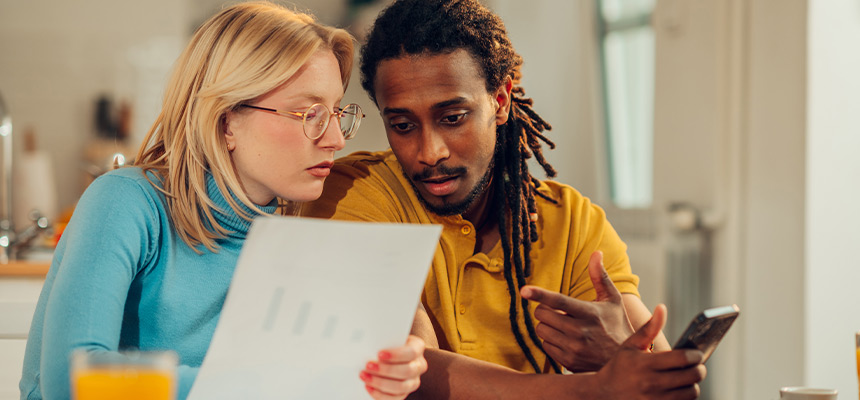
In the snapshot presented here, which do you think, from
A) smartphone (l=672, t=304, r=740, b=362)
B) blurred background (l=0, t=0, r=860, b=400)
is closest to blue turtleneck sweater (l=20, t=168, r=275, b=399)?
smartphone (l=672, t=304, r=740, b=362)

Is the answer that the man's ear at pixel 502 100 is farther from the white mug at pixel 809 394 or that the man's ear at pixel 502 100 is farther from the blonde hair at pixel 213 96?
the white mug at pixel 809 394

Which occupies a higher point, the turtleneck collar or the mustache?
the mustache

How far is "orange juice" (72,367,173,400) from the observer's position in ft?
2.12

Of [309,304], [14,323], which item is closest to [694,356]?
[309,304]

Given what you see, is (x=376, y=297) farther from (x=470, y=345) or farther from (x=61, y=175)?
(x=61, y=175)

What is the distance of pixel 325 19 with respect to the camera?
5.30 m

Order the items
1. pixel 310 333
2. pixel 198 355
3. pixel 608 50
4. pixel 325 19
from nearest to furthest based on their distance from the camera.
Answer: pixel 310 333
pixel 198 355
pixel 608 50
pixel 325 19

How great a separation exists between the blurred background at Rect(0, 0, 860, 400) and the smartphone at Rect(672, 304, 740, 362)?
1.37 metres

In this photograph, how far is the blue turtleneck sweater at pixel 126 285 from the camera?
3.26 ft

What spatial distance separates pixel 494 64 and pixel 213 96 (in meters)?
0.53

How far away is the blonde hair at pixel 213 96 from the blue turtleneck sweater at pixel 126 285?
1.0 inches

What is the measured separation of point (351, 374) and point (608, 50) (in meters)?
3.36

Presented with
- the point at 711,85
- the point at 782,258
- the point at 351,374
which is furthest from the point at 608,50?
the point at 351,374

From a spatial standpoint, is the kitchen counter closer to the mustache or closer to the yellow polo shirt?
the yellow polo shirt
